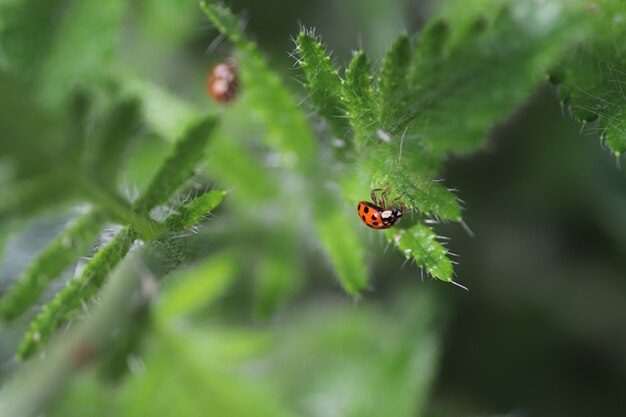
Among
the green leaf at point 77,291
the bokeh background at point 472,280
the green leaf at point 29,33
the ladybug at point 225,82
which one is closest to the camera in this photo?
the green leaf at point 77,291

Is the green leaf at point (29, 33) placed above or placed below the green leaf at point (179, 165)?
above

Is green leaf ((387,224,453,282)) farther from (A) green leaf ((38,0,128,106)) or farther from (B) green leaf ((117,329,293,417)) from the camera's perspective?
(B) green leaf ((117,329,293,417))

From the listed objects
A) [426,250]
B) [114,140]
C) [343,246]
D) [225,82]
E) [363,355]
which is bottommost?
Result: [363,355]

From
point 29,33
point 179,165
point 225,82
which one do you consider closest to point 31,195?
point 179,165

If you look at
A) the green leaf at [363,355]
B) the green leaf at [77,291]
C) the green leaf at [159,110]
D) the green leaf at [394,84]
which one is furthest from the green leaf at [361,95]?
the green leaf at [363,355]

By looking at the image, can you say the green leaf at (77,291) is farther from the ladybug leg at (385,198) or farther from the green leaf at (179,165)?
the ladybug leg at (385,198)

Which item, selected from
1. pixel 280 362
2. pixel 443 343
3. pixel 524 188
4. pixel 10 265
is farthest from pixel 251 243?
pixel 524 188

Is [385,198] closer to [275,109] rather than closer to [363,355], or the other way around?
[275,109]
